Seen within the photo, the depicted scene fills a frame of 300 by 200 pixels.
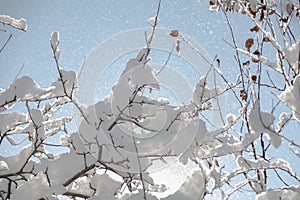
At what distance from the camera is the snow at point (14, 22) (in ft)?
8.47

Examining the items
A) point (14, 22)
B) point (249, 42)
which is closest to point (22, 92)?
point (14, 22)

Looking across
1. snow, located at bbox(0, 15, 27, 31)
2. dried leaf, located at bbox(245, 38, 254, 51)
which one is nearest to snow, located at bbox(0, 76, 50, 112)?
snow, located at bbox(0, 15, 27, 31)

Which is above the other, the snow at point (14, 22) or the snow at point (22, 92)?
the snow at point (14, 22)

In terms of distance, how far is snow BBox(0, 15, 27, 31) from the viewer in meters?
2.58

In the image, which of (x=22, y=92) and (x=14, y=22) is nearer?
(x=22, y=92)

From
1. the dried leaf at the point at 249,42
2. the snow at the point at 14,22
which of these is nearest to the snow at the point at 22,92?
the snow at the point at 14,22

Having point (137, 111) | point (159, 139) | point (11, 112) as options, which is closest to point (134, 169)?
point (159, 139)

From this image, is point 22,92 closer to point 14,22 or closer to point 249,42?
point 14,22

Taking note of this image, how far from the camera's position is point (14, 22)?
262 centimetres

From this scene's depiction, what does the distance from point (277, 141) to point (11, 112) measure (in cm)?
183

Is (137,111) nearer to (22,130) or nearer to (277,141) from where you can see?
(277,141)

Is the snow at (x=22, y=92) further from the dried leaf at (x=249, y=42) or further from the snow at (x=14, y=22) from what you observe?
the dried leaf at (x=249, y=42)

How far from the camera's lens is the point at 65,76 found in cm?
212

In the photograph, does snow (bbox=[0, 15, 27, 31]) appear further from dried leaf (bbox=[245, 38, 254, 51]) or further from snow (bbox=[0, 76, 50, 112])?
dried leaf (bbox=[245, 38, 254, 51])
